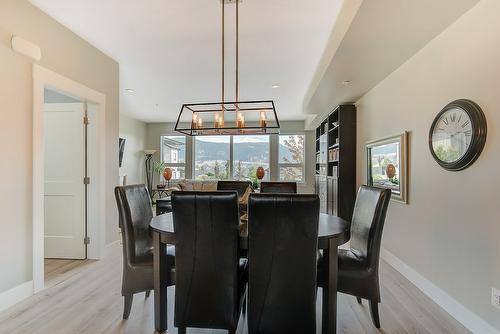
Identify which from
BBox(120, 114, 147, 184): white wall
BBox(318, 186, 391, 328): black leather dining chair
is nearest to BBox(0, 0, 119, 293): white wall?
BBox(318, 186, 391, 328): black leather dining chair

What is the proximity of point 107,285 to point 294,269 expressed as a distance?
2094mm

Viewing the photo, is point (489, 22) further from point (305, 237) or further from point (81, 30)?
point (81, 30)

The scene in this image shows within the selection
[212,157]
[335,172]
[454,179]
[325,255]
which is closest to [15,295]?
[325,255]

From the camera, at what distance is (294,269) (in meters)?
1.70

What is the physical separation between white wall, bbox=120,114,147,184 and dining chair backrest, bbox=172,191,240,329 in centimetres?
631

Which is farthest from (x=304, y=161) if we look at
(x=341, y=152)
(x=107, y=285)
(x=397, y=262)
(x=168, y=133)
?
(x=107, y=285)

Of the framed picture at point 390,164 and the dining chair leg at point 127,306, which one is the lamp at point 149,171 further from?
the dining chair leg at point 127,306

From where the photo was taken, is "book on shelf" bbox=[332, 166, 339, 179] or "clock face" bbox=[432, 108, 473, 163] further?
"book on shelf" bbox=[332, 166, 339, 179]

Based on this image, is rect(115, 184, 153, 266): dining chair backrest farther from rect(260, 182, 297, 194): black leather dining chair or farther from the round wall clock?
the round wall clock

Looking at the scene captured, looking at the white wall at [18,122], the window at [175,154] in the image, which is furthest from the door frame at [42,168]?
the window at [175,154]

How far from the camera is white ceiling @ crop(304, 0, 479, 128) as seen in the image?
198 centimetres

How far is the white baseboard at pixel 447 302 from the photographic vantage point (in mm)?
1959

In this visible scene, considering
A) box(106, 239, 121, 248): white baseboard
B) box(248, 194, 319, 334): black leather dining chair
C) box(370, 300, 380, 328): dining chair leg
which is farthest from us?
box(106, 239, 121, 248): white baseboard

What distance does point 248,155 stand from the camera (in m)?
8.61
